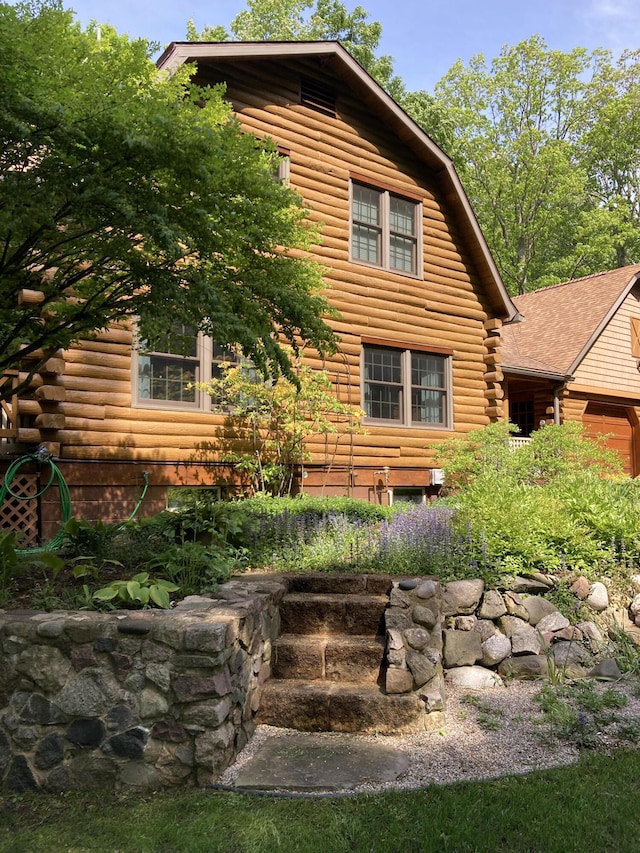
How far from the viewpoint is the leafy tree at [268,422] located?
10164 millimetres

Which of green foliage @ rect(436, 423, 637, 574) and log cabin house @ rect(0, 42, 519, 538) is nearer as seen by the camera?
green foliage @ rect(436, 423, 637, 574)

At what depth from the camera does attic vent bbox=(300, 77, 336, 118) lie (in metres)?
12.3

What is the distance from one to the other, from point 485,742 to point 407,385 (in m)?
9.26

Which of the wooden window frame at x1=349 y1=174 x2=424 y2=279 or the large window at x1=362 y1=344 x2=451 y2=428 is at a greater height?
the wooden window frame at x1=349 y1=174 x2=424 y2=279

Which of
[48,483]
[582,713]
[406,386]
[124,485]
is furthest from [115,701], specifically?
[406,386]

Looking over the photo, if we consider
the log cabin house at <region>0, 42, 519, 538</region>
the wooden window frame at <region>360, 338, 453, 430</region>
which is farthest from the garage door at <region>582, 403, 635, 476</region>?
the wooden window frame at <region>360, 338, 453, 430</region>

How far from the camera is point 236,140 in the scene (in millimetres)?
4852

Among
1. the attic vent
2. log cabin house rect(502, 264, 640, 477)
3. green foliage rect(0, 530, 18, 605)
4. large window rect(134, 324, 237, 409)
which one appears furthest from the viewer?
log cabin house rect(502, 264, 640, 477)

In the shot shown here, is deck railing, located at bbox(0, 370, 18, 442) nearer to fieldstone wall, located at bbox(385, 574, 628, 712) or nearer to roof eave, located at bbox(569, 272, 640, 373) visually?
fieldstone wall, located at bbox(385, 574, 628, 712)

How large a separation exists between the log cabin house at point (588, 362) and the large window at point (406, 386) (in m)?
3.40

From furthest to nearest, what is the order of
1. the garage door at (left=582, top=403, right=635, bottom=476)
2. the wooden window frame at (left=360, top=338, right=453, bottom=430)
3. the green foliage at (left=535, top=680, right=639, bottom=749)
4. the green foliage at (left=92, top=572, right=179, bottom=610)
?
the garage door at (left=582, top=403, right=635, bottom=476) → the wooden window frame at (left=360, top=338, right=453, bottom=430) → the green foliage at (left=92, top=572, right=179, bottom=610) → the green foliage at (left=535, top=680, right=639, bottom=749)

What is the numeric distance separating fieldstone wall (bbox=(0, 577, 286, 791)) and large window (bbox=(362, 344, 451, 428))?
884 cm

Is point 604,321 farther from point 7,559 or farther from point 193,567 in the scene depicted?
point 7,559

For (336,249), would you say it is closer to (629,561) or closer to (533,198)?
(629,561)
